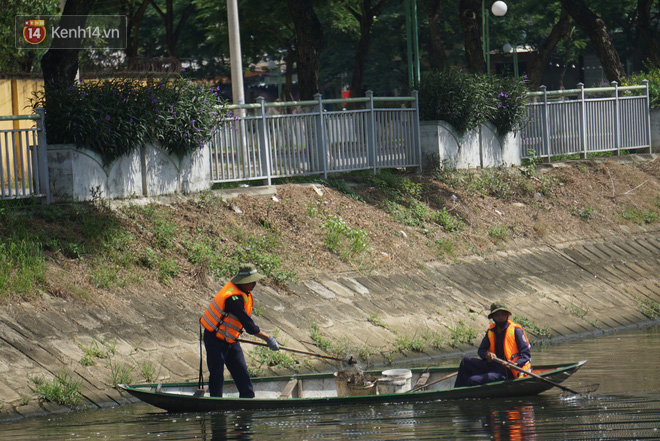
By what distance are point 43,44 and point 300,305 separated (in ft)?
42.4

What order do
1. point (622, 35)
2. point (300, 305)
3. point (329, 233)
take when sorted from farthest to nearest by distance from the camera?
1. point (622, 35)
2. point (329, 233)
3. point (300, 305)

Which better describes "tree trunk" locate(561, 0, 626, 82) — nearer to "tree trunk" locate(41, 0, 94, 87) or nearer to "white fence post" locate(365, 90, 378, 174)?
"white fence post" locate(365, 90, 378, 174)

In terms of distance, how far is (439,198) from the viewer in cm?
2112

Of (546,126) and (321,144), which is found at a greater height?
(546,126)

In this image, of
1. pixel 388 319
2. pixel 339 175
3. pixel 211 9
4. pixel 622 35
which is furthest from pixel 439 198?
pixel 622 35

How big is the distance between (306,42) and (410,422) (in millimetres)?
15309

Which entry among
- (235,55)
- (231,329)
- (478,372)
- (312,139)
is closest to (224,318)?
(231,329)

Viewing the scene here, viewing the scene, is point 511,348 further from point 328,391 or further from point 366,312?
point 366,312

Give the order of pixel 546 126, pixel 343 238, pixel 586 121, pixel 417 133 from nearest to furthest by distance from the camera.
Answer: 1. pixel 343 238
2. pixel 417 133
3. pixel 546 126
4. pixel 586 121

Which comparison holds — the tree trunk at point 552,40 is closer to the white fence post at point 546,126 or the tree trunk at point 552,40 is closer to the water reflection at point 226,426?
the white fence post at point 546,126

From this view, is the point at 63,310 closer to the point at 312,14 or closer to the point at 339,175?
the point at 339,175

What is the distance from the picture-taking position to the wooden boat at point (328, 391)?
11.5 meters

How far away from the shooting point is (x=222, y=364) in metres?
11.8

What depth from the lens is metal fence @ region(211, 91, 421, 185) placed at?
1873cm
